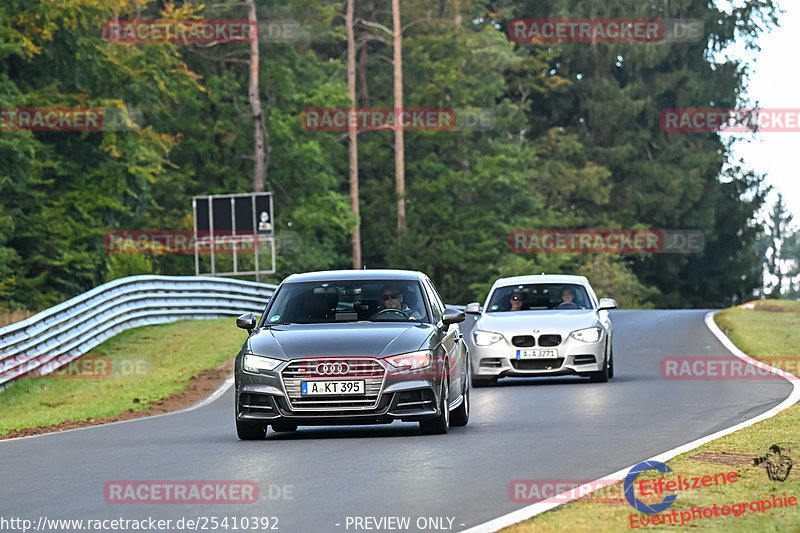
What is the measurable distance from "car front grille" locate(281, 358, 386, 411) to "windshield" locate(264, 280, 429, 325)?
43.5 inches

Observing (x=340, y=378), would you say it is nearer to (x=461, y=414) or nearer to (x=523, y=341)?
(x=461, y=414)

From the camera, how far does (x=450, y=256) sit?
74000 millimetres

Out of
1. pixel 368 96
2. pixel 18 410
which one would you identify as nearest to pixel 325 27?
pixel 368 96

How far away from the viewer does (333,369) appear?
14.1 metres

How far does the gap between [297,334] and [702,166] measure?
238 feet

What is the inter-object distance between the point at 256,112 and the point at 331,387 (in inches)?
1993

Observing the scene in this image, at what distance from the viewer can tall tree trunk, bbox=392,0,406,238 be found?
233 ft
